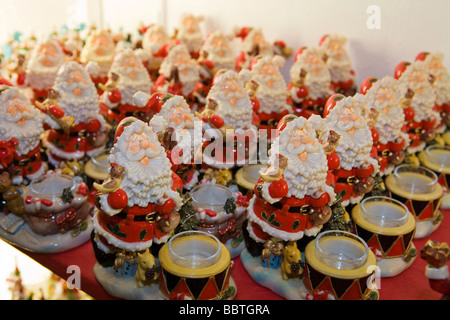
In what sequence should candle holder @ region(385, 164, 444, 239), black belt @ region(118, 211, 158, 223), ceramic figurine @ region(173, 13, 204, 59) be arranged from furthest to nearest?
ceramic figurine @ region(173, 13, 204, 59) → candle holder @ region(385, 164, 444, 239) → black belt @ region(118, 211, 158, 223)

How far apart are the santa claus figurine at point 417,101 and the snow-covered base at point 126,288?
1.97 metres

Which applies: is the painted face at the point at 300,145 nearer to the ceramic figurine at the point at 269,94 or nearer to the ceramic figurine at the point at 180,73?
the ceramic figurine at the point at 269,94

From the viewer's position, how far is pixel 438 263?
77.5 inches

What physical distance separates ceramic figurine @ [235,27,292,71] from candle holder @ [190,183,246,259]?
7.48ft

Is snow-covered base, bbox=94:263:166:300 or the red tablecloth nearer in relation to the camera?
snow-covered base, bbox=94:263:166:300

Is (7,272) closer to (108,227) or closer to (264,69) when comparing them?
(108,227)

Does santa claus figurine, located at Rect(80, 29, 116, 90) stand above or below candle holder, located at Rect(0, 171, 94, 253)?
above

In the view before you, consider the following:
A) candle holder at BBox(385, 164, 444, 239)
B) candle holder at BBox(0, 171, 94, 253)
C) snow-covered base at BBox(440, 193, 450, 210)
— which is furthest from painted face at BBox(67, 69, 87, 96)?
snow-covered base at BBox(440, 193, 450, 210)

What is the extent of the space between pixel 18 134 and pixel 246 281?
164 centimetres

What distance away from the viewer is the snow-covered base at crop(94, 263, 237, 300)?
258 centimetres

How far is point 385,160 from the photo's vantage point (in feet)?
11.1

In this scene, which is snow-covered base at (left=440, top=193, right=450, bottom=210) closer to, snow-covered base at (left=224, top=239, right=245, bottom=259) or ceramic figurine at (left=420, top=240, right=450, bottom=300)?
snow-covered base at (left=224, top=239, right=245, bottom=259)
